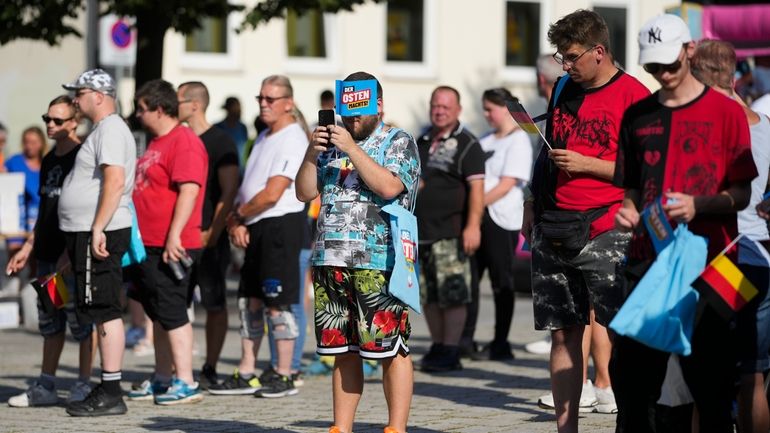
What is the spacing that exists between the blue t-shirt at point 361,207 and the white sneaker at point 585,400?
2102 mm

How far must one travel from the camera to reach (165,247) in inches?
361

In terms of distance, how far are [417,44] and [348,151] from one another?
18524 millimetres

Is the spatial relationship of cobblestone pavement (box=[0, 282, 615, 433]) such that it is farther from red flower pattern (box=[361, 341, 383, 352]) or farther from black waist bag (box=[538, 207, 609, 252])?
black waist bag (box=[538, 207, 609, 252])

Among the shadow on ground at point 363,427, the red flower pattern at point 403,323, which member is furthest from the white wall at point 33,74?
the red flower pattern at point 403,323

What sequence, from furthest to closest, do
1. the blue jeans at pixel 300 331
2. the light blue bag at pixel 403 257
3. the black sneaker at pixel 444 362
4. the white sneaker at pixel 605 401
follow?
the black sneaker at pixel 444 362 → the blue jeans at pixel 300 331 → the white sneaker at pixel 605 401 → the light blue bag at pixel 403 257

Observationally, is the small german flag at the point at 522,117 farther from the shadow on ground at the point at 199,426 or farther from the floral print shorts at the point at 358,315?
the shadow on ground at the point at 199,426

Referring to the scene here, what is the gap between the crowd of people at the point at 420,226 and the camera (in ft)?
18.3

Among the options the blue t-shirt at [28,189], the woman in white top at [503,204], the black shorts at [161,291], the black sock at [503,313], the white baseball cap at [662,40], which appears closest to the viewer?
the white baseball cap at [662,40]

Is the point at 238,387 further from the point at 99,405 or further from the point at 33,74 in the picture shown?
the point at 33,74

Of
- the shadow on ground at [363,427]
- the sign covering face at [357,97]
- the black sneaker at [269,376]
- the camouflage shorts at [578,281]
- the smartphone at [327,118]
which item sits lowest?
the shadow on ground at [363,427]

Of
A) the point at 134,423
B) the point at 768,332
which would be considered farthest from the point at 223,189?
the point at 768,332

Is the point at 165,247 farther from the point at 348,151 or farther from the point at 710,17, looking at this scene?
the point at 710,17

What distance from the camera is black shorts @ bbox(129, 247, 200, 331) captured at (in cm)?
916

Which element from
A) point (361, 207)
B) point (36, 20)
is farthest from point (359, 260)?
point (36, 20)
